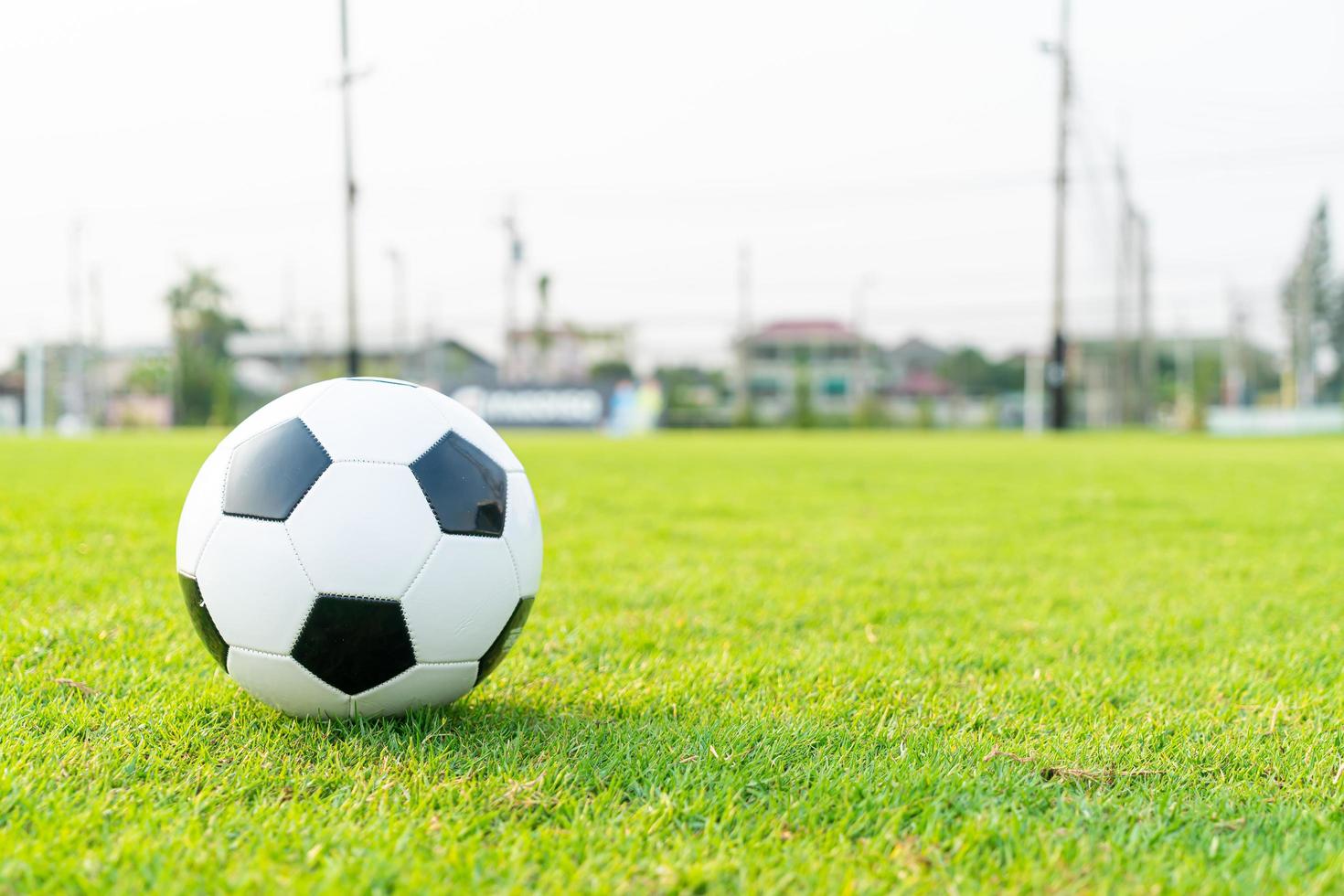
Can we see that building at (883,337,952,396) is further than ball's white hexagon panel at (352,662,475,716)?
Yes

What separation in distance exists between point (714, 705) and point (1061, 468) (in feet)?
34.5

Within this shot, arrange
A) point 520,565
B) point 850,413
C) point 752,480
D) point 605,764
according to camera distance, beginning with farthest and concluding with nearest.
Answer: point 850,413 → point 752,480 → point 520,565 → point 605,764

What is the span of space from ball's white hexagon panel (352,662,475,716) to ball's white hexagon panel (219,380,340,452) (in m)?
0.64

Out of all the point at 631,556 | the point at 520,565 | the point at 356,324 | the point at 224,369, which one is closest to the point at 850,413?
the point at 356,324

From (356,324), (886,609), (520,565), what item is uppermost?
(356,324)

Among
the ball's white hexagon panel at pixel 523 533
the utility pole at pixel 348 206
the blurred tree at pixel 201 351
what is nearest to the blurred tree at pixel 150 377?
the blurred tree at pixel 201 351

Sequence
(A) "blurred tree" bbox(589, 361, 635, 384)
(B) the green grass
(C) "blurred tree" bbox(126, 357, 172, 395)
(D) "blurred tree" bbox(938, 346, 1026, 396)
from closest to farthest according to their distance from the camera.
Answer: (B) the green grass → (C) "blurred tree" bbox(126, 357, 172, 395) → (A) "blurred tree" bbox(589, 361, 635, 384) → (D) "blurred tree" bbox(938, 346, 1026, 396)

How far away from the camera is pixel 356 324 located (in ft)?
72.8

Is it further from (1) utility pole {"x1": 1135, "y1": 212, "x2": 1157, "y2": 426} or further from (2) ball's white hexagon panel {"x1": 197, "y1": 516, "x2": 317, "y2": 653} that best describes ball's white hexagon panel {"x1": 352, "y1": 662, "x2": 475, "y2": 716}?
(1) utility pole {"x1": 1135, "y1": 212, "x2": 1157, "y2": 426}

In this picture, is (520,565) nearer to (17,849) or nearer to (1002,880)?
(17,849)

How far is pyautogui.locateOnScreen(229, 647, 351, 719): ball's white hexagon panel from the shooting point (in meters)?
2.03

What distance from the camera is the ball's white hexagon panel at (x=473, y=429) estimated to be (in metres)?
2.25

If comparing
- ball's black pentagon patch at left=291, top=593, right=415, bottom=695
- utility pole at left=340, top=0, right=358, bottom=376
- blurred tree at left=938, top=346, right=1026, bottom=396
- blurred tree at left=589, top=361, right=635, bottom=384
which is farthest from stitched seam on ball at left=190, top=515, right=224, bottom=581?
blurred tree at left=938, top=346, right=1026, bottom=396

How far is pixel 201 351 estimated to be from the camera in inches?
1860
